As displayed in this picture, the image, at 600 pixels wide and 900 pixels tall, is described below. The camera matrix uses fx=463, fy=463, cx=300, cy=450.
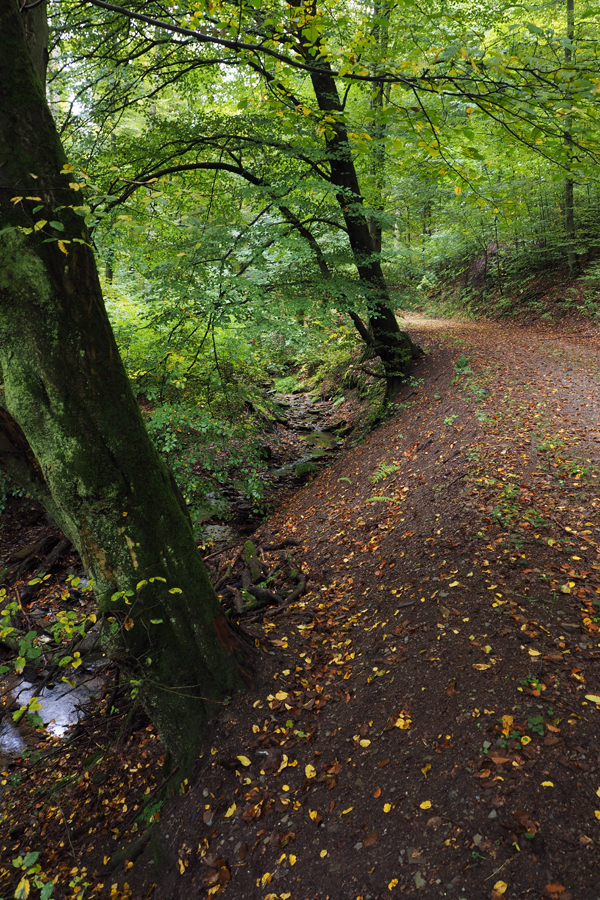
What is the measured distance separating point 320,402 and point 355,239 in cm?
659

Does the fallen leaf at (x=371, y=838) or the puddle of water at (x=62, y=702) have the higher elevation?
the fallen leaf at (x=371, y=838)

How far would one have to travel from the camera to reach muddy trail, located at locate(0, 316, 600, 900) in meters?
2.48

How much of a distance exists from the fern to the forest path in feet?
4.77

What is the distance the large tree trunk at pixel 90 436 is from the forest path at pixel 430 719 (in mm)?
591

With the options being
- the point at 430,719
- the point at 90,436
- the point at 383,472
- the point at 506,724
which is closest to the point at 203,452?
the point at 383,472

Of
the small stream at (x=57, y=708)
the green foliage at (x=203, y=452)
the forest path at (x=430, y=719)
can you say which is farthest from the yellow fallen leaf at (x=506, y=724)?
the green foliage at (x=203, y=452)

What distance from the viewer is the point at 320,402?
1547cm

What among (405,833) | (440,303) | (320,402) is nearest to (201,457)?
(405,833)

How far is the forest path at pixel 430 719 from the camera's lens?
2.45 m

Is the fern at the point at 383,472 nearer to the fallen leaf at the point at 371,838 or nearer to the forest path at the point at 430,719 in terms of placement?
the forest path at the point at 430,719

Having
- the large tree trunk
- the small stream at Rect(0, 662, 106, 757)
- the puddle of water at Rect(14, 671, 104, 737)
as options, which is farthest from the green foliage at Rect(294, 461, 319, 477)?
the large tree trunk

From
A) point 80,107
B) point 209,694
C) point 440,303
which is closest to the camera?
point 209,694

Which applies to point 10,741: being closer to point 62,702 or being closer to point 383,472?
point 62,702

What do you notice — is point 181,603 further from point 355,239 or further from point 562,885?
point 355,239
